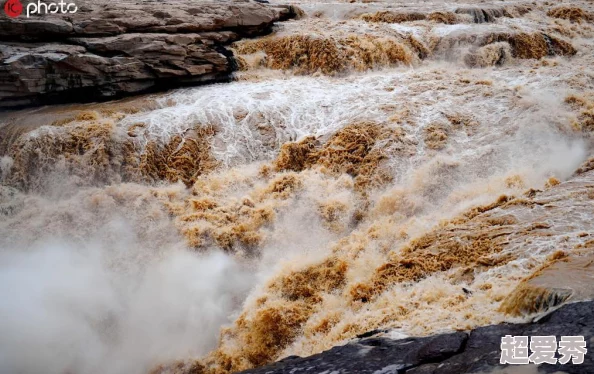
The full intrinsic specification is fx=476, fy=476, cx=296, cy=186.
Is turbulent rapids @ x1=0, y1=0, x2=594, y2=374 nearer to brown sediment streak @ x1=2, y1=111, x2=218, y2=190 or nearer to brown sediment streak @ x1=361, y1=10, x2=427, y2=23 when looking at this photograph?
brown sediment streak @ x1=2, y1=111, x2=218, y2=190

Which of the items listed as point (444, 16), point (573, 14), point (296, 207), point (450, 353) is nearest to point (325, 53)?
point (444, 16)

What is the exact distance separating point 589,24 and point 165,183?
1131 cm

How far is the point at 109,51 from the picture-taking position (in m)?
9.12

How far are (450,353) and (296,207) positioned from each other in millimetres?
3885

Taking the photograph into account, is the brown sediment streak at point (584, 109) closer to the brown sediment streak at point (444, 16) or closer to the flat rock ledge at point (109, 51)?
the brown sediment streak at point (444, 16)

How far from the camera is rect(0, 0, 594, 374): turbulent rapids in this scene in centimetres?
482

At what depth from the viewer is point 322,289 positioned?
5383mm

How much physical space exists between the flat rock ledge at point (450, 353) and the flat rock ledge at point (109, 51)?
707 cm

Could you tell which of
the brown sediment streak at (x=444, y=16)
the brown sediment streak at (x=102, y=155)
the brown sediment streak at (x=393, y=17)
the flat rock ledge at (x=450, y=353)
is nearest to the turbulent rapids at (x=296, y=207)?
the brown sediment streak at (x=102, y=155)

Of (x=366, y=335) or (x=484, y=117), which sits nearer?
(x=366, y=335)

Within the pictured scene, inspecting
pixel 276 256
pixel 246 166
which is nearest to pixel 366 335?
pixel 276 256

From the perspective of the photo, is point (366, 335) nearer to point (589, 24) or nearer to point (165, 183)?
point (165, 183)

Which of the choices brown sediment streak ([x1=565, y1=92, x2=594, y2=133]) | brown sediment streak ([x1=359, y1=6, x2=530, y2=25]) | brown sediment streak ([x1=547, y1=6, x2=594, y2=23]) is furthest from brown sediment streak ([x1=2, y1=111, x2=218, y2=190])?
brown sediment streak ([x1=547, y1=6, x2=594, y2=23])

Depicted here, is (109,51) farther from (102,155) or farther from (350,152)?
(350,152)
